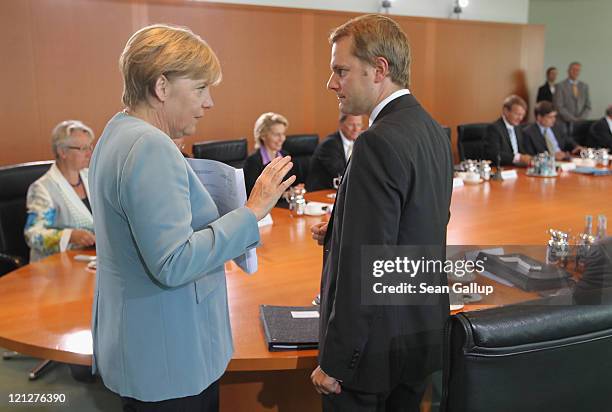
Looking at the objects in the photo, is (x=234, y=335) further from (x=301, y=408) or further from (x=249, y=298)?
(x=301, y=408)

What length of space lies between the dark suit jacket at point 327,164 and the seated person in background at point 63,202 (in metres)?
1.81

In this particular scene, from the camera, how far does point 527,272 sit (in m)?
2.10

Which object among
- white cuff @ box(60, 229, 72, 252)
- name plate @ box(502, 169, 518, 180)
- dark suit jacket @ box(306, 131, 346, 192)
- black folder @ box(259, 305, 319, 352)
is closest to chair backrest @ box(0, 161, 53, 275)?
white cuff @ box(60, 229, 72, 252)

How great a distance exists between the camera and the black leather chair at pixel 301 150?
5.03m

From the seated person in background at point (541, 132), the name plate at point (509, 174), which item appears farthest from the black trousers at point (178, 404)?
the seated person in background at point (541, 132)

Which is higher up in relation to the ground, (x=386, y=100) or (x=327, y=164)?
(x=386, y=100)

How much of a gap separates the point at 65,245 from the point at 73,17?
3.46 metres

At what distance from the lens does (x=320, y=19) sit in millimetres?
6852

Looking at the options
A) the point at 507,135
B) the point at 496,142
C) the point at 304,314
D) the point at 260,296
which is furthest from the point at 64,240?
the point at 507,135

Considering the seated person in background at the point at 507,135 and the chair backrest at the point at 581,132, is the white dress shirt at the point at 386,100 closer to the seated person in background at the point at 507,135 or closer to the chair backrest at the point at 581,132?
the seated person in background at the point at 507,135

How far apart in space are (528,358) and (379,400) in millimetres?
618

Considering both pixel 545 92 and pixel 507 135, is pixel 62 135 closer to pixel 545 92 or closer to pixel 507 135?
pixel 507 135

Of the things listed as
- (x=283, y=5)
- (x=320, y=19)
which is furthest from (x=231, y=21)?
(x=320, y=19)

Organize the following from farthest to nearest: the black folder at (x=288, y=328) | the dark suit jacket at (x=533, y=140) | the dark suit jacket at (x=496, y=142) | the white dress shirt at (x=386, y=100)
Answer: the dark suit jacket at (x=533, y=140)
the dark suit jacket at (x=496, y=142)
the black folder at (x=288, y=328)
the white dress shirt at (x=386, y=100)
